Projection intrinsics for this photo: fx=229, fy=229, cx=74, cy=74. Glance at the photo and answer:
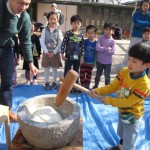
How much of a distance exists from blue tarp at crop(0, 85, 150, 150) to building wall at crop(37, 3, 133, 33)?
11.6 m

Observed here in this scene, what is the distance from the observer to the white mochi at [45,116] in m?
2.10

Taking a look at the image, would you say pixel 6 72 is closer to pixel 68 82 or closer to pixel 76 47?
pixel 68 82

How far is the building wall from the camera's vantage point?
1505 centimetres

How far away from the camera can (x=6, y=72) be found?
2.78 m

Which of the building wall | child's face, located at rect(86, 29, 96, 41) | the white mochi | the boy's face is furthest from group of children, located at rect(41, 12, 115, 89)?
the building wall

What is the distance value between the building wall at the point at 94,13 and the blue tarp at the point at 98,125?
1164cm

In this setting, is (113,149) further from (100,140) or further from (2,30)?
(2,30)

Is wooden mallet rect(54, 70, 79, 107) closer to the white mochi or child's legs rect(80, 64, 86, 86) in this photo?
the white mochi

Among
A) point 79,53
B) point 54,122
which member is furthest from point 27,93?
point 54,122

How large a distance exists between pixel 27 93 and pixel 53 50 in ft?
2.94

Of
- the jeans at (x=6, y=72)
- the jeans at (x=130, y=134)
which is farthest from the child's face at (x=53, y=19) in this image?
the jeans at (x=130, y=134)

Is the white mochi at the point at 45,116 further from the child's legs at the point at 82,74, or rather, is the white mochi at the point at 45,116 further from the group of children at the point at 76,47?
the child's legs at the point at 82,74

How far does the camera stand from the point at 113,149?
259 centimetres

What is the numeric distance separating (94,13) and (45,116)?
14.3 metres
